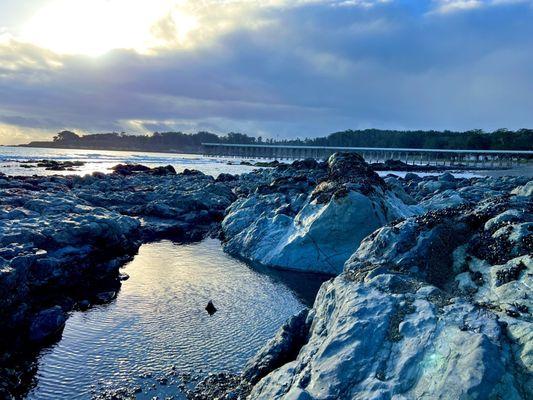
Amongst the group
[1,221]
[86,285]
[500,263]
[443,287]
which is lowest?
[86,285]

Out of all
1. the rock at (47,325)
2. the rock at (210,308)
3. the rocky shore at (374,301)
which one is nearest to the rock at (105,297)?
the rocky shore at (374,301)

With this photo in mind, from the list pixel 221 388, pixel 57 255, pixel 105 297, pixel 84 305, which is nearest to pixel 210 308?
pixel 105 297

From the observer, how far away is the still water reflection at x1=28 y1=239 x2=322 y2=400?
37.7 ft

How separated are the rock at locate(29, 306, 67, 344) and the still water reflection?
0.34 meters

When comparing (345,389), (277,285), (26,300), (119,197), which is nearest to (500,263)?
(345,389)

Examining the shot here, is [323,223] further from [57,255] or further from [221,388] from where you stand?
[221,388]

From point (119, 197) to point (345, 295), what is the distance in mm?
35502

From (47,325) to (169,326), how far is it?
377 centimetres

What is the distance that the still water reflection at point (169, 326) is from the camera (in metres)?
11.5

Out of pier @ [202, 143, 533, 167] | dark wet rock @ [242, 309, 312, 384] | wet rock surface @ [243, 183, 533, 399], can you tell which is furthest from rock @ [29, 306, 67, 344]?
pier @ [202, 143, 533, 167]

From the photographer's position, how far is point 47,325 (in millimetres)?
13891

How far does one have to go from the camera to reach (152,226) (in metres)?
31.4

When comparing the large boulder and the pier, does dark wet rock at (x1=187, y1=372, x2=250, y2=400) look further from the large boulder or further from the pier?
the pier

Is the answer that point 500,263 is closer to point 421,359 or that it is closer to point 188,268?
point 421,359
